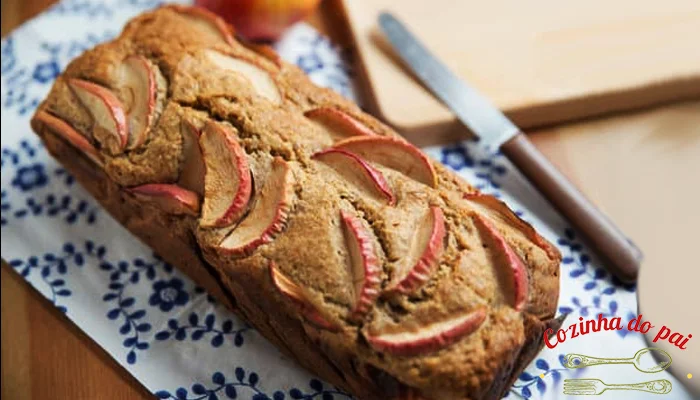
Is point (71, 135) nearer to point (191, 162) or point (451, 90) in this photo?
point (191, 162)

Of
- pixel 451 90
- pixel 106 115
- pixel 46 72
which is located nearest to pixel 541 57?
pixel 451 90

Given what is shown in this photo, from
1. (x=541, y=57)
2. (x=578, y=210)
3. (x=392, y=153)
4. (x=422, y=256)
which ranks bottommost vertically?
(x=422, y=256)

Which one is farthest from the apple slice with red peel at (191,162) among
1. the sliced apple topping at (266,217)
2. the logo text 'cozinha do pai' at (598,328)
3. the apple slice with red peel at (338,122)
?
the logo text 'cozinha do pai' at (598,328)

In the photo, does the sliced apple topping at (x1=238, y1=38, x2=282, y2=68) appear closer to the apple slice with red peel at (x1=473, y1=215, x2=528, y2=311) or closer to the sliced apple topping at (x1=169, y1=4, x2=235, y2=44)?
the sliced apple topping at (x1=169, y1=4, x2=235, y2=44)

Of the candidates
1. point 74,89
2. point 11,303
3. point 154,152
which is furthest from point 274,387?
point 74,89

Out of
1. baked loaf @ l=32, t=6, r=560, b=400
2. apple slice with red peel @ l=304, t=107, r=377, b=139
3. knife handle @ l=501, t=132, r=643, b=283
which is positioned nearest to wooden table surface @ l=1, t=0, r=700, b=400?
knife handle @ l=501, t=132, r=643, b=283

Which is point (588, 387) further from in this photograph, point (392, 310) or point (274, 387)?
point (274, 387)
